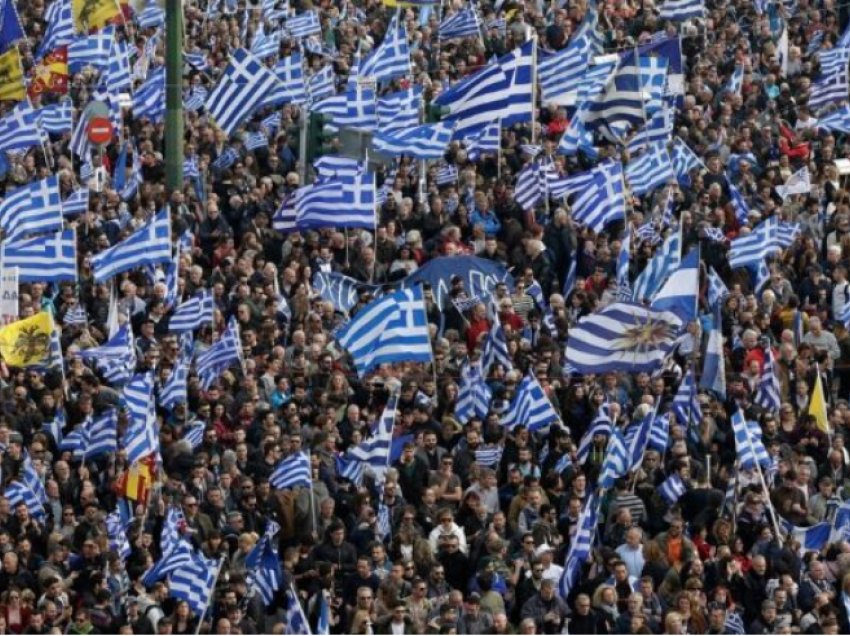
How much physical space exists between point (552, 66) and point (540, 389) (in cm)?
938

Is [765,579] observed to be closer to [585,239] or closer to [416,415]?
[416,415]

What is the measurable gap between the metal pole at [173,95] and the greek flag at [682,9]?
7205 mm

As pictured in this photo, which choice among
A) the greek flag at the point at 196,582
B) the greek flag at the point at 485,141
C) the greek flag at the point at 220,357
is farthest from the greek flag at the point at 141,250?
the greek flag at the point at 196,582

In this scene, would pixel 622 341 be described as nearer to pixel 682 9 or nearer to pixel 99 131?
pixel 99 131

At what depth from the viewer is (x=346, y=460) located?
3600 cm

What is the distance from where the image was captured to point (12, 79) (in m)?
46.2

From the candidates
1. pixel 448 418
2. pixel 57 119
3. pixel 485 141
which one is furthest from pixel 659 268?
pixel 57 119

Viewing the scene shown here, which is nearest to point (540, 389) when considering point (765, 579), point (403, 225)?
point (765, 579)

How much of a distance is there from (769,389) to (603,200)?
4594 millimetres

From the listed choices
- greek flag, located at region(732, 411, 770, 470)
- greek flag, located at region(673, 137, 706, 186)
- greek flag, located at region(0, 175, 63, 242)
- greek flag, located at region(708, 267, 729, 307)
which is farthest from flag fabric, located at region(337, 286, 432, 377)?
greek flag, located at region(673, 137, 706, 186)

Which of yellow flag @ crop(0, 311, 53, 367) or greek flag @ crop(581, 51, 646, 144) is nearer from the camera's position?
yellow flag @ crop(0, 311, 53, 367)

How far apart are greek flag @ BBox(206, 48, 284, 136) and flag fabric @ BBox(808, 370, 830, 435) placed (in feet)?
31.8

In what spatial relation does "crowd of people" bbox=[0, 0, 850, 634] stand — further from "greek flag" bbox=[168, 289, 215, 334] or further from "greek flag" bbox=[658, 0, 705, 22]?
"greek flag" bbox=[658, 0, 705, 22]

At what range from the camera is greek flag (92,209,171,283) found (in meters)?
39.9
